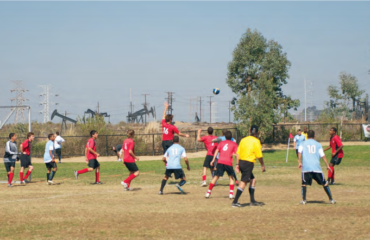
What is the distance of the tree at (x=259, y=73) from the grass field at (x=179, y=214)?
28.7 meters

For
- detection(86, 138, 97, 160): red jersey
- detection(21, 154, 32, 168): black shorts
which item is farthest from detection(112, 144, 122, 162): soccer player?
detection(21, 154, 32, 168): black shorts

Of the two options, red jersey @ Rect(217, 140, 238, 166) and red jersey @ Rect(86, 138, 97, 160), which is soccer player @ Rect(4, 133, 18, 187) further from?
red jersey @ Rect(217, 140, 238, 166)

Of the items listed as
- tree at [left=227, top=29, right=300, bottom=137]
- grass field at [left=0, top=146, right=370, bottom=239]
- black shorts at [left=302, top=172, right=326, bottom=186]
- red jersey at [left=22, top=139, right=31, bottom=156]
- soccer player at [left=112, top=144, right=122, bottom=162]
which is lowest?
grass field at [left=0, top=146, right=370, bottom=239]

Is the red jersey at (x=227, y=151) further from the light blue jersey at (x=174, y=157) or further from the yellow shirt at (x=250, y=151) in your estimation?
the yellow shirt at (x=250, y=151)

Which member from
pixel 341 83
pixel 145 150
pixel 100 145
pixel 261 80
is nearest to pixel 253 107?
pixel 261 80

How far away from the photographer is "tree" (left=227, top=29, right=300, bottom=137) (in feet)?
149

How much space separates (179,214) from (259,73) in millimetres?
37892

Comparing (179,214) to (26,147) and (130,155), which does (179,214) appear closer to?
(130,155)

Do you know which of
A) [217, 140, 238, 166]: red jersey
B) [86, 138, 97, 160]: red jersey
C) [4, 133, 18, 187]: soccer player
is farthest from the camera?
[4, 133, 18, 187]: soccer player

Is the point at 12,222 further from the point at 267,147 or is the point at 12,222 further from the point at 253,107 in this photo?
the point at 267,147

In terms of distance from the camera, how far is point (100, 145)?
44625 millimetres

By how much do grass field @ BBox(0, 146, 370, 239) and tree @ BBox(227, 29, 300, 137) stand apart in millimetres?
28717

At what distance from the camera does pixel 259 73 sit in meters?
47.4

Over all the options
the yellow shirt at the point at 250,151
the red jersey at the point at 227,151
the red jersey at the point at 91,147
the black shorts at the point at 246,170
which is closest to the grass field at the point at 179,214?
the black shorts at the point at 246,170
